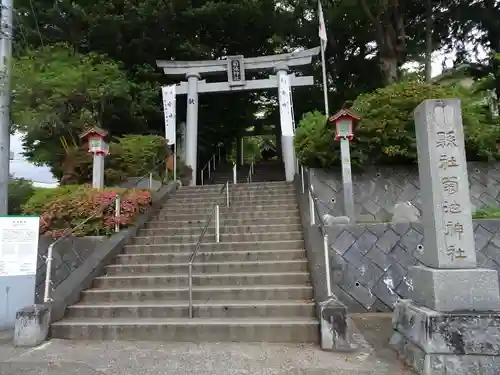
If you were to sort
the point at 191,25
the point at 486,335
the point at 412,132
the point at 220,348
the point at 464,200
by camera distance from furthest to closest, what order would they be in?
1. the point at 191,25
2. the point at 412,132
3. the point at 220,348
4. the point at 464,200
5. the point at 486,335

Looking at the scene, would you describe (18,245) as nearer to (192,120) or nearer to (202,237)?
(202,237)

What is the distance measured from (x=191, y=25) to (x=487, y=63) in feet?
39.1

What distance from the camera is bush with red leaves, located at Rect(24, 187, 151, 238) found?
716cm

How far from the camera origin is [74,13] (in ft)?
41.7

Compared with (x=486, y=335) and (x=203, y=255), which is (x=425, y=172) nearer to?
(x=486, y=335)

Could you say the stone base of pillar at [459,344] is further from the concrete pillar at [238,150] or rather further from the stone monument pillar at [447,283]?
the concrete pillar at [238,150]

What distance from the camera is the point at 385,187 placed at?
9.12 metres

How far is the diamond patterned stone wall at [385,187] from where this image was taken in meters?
8.95

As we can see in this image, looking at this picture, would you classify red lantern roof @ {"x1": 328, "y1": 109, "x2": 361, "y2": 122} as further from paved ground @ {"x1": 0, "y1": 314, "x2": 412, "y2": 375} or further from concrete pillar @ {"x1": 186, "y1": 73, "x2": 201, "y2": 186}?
concrete pillar @ {"x1": 186, "y1": 73, "x2": 201, "y2": 186}

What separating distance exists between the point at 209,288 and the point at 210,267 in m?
0.64

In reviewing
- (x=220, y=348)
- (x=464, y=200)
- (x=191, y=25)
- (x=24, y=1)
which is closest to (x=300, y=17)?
(x=191, y=25)

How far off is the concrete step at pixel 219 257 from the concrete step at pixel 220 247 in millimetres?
238

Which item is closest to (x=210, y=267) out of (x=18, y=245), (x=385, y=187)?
(x=18, y=245)

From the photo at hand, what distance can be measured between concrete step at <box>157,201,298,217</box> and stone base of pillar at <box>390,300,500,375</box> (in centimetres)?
527
